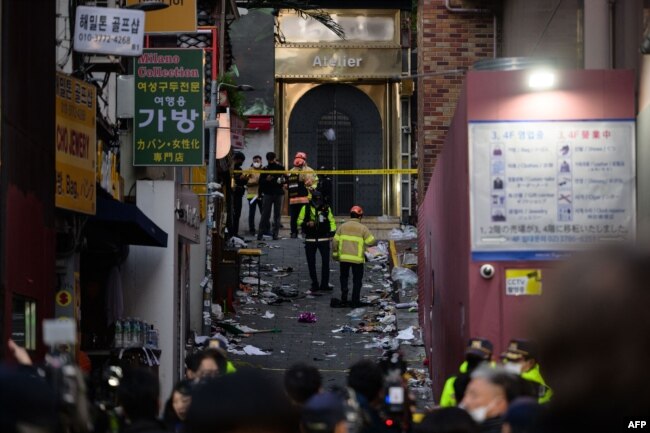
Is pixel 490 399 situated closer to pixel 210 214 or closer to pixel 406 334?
pixel 406 334

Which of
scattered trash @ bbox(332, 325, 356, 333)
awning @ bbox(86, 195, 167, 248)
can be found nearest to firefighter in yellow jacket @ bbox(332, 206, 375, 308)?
scattered trash @ bbox(332, 325, 356, 333)

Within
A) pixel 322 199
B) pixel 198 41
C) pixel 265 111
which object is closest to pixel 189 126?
pixel 198 41

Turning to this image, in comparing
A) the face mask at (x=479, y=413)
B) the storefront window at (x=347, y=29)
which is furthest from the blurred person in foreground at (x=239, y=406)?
the storefront window at (x=347, y=29)

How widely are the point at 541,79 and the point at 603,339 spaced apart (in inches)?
386

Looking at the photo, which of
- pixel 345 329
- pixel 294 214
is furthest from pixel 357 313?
pixel 294 214

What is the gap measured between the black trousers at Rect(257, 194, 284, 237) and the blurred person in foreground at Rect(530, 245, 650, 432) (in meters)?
29.5

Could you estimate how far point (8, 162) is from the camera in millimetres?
11508

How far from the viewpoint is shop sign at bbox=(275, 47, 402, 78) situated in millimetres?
37250

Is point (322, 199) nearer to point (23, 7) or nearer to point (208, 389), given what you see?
point (23, 7)

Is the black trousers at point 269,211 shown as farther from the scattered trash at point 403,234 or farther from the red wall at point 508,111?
the red wall at point 508,111

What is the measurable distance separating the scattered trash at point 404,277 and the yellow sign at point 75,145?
12.4m

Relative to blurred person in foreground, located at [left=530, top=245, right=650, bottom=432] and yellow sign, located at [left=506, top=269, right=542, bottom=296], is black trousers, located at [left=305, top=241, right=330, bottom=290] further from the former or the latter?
blurred person in foreground, located at [left=530, top=245, right=650, bottom=432]

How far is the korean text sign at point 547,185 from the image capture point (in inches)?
470

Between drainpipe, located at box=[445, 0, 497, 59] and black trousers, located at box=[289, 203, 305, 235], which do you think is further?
black trousers, located at box=[289, 203, 305, 235]
